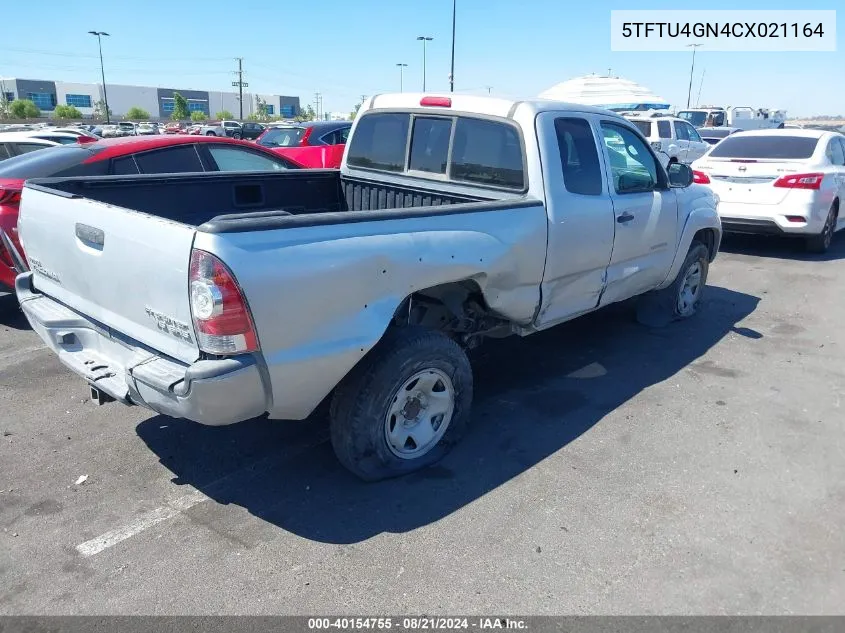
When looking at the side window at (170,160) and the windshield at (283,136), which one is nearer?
the side window at (170,160)

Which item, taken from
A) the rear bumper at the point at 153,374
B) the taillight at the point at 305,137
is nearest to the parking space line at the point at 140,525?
the rear bumper at the point at 153,374

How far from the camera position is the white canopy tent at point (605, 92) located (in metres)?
26.5

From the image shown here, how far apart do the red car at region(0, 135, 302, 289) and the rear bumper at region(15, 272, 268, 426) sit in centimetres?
254

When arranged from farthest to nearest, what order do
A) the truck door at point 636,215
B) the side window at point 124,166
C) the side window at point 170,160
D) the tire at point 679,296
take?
the side window at point 170,160, the side window at point 124,166, the tire at point 679,296, the truck door at point 636,215

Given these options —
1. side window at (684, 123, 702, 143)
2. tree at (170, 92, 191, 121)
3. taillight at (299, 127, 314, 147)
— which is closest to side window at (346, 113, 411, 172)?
taillight at (299, 127, 314, 147)

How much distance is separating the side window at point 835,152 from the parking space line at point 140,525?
978 centimetres

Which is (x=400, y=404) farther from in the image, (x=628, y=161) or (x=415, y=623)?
(x=628, y=161)

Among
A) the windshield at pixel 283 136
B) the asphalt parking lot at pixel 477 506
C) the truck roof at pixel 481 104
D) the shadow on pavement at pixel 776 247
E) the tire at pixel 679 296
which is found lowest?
the asphalt parking lot at pixel 477 506

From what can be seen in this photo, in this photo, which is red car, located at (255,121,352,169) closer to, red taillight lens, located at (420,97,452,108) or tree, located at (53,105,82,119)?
red taillight lens, located at (420,97,452,108)

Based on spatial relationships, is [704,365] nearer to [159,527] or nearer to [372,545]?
[372,545]

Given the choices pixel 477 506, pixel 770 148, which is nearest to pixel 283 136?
pixel 770 148

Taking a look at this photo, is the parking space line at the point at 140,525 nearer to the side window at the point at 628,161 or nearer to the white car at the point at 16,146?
the side window at the point at 628,161

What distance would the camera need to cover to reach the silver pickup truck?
282cm

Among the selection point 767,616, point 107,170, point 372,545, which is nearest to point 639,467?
point 767,616
